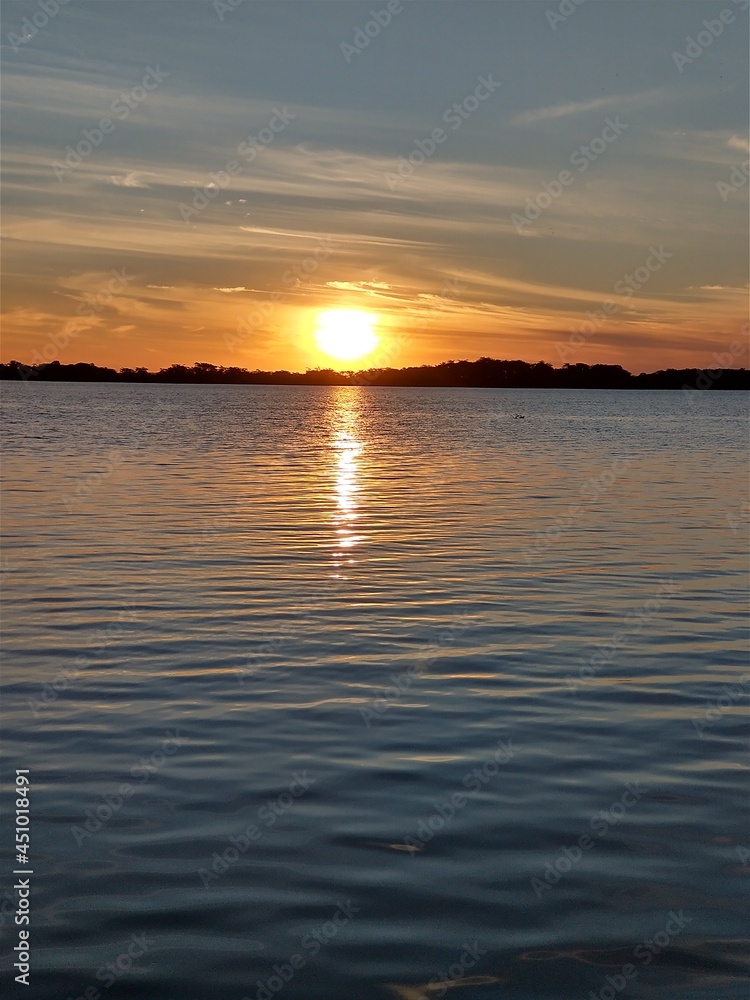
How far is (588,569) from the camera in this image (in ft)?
69.6

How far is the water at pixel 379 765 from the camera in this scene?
645cm

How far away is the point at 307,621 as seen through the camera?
52.8 feet

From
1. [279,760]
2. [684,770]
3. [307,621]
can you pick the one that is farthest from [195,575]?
[684,770]

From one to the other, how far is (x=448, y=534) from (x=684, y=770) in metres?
16.7

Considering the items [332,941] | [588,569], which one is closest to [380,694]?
[332,941]

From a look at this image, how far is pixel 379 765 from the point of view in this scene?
9.70 meters

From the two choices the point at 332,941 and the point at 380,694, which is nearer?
the point at 332,941

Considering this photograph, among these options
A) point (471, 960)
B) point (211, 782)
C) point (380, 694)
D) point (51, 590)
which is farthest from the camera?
point (51, 590)

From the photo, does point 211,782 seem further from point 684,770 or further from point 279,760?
point 684,770

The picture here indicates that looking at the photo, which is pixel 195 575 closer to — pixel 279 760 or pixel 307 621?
pixel 307 621

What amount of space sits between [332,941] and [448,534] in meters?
20.0

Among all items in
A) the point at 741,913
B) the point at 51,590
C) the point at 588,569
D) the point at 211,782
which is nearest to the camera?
the point at 741,913

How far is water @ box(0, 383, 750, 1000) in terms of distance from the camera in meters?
6.45

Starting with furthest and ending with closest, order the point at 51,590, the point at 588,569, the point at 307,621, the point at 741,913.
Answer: the point at 588,569 → the point at 51,590 → the point at 307,621 → the point at 741,913
